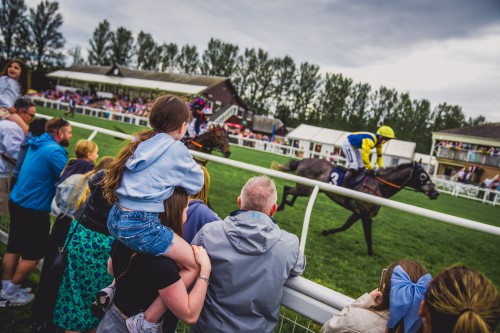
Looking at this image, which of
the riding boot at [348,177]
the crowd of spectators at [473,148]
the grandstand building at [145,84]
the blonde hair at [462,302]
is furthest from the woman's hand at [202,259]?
the grandstand building at [145,84]

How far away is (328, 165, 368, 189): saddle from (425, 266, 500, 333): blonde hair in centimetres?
552

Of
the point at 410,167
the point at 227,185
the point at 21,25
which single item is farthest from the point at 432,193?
the point at 21,25

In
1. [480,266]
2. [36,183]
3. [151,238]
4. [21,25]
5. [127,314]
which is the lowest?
[480,266]

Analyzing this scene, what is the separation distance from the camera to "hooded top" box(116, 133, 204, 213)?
4.52 feet

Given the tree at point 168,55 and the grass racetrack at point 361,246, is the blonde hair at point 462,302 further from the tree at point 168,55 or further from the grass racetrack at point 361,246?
the tree at point 168,55

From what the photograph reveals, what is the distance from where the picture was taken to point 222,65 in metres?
67.2

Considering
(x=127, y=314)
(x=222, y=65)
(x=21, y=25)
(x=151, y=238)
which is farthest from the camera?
(x=222, y=65)

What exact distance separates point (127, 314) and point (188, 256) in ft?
1.42

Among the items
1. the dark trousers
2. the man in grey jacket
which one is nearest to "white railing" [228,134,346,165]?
the dark trousers

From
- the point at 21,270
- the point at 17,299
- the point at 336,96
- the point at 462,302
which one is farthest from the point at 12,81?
the point at 336,96

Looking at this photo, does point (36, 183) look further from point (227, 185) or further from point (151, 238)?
point (227, 185)

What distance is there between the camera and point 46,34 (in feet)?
200

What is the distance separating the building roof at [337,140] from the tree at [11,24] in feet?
176

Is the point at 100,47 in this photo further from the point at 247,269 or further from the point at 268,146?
the point at 247,269
